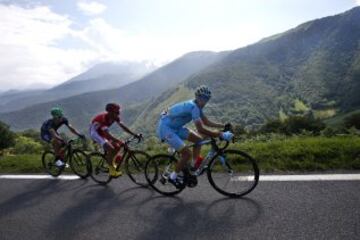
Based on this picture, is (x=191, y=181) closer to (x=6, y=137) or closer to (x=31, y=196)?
(x=31, y=196)

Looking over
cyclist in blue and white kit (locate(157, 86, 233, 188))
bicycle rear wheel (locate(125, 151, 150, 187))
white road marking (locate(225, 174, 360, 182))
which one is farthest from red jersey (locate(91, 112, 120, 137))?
white road marking (locate(225, 174, 360, 182))

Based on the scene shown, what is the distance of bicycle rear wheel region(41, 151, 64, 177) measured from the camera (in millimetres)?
11938

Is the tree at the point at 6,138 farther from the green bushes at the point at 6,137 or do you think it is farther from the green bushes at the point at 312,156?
the green bushes at the point at 312,156

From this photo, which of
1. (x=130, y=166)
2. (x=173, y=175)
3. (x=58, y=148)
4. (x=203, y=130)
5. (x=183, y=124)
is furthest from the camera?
(x=58, y=148)

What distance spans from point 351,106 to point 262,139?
146233 millimetres

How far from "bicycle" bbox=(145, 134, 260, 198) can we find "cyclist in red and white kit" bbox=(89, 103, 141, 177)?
1759 millimetres

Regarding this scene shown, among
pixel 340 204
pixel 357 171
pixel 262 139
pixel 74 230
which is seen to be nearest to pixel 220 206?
pixel 340 204

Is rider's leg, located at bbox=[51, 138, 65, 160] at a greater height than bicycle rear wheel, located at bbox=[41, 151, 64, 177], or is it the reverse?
rider's leg, located at bbox=[51, 138, 65, 160]

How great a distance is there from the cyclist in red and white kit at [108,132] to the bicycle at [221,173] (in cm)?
176

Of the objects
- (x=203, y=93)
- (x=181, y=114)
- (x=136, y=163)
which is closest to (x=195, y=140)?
(x=181, y=114)

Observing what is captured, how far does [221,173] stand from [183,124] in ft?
4.41

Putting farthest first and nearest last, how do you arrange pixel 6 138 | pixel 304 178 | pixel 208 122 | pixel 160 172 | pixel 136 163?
pixel 6 138, pixel 136 163, pixel 160 172, pixel 304 178, pixel 208 122

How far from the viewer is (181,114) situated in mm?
8250

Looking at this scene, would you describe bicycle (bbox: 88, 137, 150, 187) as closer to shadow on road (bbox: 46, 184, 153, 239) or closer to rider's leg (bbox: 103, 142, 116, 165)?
rider's leg (bbox: 103, 142, 116, 165)
